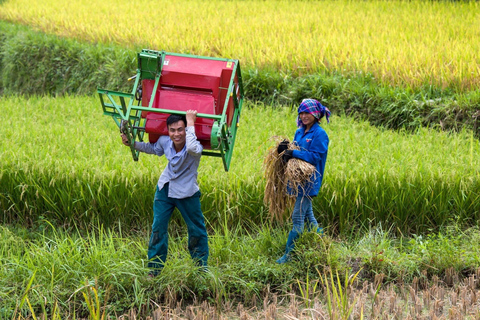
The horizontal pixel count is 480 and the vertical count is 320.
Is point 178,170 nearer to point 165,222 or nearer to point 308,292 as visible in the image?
point 165,222

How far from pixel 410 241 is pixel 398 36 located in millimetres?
6014

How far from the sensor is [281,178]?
12.1ft

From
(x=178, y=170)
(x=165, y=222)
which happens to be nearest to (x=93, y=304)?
(x=165, y=222)

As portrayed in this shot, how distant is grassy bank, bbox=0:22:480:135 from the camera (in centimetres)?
618

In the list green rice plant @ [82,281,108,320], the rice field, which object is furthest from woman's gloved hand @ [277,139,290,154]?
the rice field

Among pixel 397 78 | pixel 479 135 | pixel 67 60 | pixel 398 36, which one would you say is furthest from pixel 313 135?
pixel 67 60

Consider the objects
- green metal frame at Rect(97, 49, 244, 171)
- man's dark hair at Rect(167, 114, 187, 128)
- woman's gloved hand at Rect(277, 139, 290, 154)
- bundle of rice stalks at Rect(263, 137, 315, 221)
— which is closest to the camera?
green metal frame at Rect(97, 49, 244, 171)

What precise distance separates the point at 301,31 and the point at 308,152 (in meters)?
6.65

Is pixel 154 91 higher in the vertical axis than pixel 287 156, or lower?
higher

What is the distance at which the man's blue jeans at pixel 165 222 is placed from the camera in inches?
132

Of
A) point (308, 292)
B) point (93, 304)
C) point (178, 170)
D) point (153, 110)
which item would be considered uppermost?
point (153, 110)

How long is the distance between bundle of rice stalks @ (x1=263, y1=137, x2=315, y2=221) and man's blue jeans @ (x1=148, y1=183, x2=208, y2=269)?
569 millimetres

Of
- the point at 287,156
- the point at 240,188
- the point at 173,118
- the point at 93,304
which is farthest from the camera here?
the point at 240,188

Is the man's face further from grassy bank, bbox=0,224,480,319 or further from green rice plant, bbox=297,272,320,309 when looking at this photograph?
green rice plant, bbox=297,272,320,309
